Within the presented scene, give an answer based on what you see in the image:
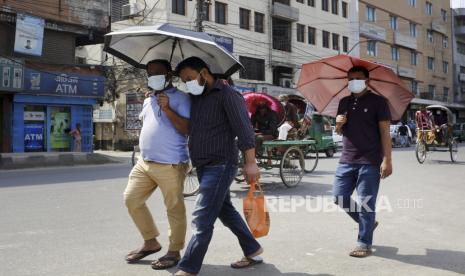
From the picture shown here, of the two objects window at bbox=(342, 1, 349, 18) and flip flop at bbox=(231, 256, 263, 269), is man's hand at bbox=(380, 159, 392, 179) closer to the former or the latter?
flip flop at bbox=(231, 256, 263, 269)

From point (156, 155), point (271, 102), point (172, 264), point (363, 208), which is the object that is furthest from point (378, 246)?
point (271, 102)

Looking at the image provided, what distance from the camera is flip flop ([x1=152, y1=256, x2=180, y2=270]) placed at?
4547 mm

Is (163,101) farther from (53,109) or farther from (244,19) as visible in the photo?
(244,19)

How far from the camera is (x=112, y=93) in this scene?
3200 centimetres

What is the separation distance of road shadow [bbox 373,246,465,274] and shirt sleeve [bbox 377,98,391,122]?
137 cm

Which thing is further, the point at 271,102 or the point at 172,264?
the point at 271,102

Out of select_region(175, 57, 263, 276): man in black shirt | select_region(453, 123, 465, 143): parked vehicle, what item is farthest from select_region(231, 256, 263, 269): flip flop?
select_region(453, 123, 465, 143): parked vehicle

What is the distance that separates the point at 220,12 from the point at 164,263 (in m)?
31.3

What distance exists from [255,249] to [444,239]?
2565mm

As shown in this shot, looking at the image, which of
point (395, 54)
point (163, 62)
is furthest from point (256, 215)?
point (395, 54)

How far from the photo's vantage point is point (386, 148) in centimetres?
515

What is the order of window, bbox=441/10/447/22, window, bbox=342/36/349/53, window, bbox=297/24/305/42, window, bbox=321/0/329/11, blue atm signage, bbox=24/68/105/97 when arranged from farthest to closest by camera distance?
window, bbox=441/10/447/22, window, bbox=342/36/349/53, window, bbox=321/0/329/11, window, bbox=297/24/305/42, blue atm signage, bbox=24/68/105/97

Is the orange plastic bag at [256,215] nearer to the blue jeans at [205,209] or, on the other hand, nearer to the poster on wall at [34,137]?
the blue jeans at [205,209]

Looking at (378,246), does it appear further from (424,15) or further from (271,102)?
(424,15)
